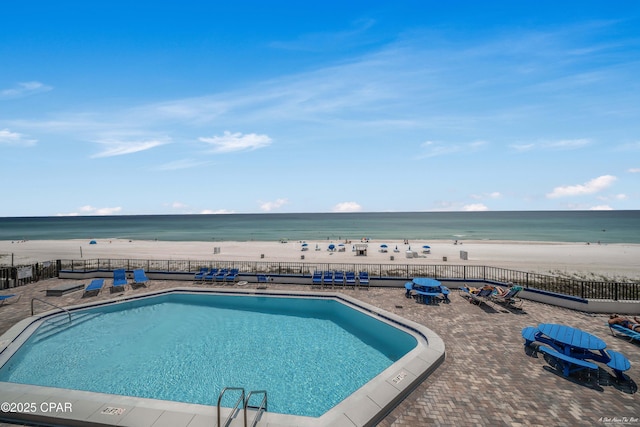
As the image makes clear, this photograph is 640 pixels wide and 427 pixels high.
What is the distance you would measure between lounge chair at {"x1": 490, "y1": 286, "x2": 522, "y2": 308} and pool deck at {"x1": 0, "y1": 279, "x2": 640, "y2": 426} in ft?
3.28

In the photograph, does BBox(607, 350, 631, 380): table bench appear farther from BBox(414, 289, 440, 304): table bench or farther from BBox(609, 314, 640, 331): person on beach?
BBox(414, 289, 440, 304): table bench

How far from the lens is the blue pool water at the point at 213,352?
26.6 ft

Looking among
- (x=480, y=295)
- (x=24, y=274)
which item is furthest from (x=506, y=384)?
(x=24, y=274)

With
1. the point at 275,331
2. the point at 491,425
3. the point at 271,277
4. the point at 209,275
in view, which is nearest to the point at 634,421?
the point at 491,425

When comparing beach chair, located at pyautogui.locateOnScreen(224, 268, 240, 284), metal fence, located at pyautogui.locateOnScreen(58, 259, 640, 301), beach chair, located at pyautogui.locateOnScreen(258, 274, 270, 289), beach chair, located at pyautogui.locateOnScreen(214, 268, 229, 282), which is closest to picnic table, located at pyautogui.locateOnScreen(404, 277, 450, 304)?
metal fence, located at pyautogui.locateOnScreen(58, 259, 640, 301)

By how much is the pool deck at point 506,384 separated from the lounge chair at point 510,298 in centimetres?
100

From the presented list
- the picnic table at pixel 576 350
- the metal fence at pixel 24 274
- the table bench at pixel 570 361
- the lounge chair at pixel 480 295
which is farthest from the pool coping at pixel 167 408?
the metal fence at pixel 24 274

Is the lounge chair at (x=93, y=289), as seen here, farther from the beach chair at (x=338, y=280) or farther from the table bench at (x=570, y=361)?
the table bench at (x=570, y=361)

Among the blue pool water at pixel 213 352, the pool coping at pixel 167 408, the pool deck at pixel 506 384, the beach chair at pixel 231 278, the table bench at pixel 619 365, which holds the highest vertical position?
the beach chair at pixel 231 278

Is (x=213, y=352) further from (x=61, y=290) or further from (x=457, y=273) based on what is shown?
(x=457, y=273)

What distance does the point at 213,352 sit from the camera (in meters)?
10.2

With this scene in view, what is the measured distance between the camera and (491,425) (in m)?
5.89

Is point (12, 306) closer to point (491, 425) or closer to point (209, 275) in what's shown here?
point (209, 275)

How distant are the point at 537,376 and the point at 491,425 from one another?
2832 mm
